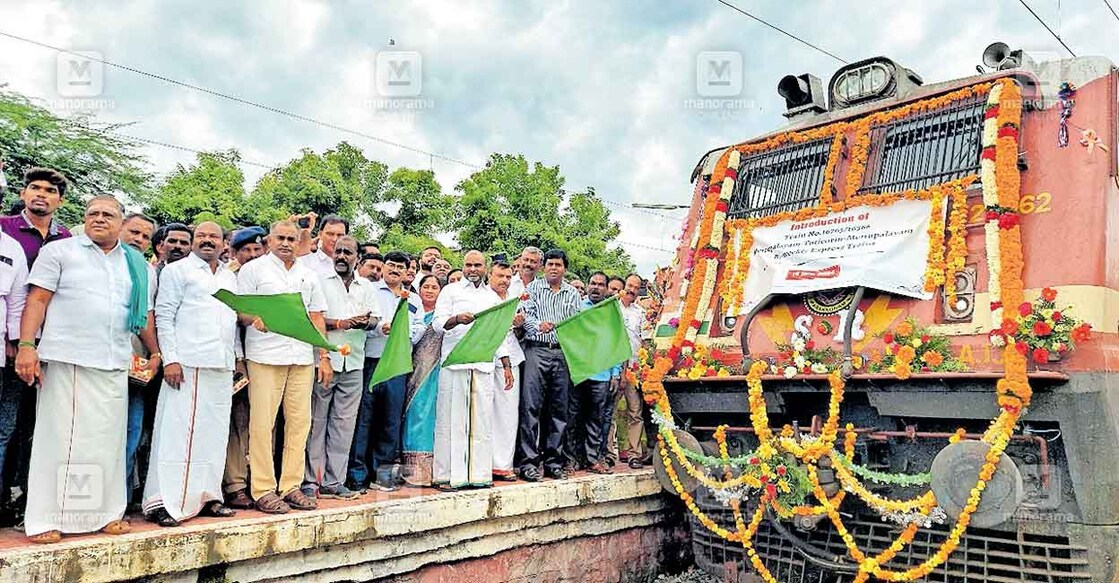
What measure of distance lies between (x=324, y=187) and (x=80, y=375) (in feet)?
58.9

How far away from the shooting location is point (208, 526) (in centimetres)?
354

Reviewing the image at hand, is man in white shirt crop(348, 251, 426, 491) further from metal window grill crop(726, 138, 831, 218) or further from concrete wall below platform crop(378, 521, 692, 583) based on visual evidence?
metal window grill crop(726, 138, 831, 218)

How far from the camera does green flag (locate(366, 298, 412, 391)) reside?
501 centimetres

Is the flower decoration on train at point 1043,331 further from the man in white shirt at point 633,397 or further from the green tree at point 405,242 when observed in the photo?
the green tree at point 405,242

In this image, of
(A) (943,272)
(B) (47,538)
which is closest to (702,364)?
(A) (943,272)

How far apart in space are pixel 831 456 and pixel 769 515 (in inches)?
23.9

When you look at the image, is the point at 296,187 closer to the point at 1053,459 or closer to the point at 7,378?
the point at 7,378

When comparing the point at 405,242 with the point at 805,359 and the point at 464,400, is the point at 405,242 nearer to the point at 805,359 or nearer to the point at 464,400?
the point at 464,400

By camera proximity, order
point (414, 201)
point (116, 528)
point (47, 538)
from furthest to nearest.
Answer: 1. point (414, 201)
2. point (116, 528)
3. point (47, 538)

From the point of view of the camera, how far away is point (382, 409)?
5.55m

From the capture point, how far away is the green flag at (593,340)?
5.64m

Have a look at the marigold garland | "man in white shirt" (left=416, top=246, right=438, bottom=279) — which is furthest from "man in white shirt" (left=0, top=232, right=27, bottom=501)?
the marigold garland

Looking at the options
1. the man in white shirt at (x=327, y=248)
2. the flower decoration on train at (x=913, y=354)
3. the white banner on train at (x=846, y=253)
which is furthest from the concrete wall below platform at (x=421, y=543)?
the flower decoration on train at (x=913, y=354)

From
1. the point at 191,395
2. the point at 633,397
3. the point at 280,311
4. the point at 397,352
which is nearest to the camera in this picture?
the point at 191,395
